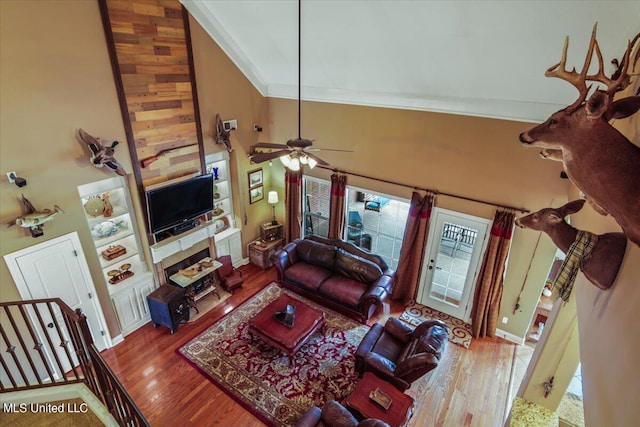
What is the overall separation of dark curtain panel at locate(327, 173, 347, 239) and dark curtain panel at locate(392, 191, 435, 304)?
1.31m

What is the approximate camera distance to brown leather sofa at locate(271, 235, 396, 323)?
5746mm

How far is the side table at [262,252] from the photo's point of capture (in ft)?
23.5

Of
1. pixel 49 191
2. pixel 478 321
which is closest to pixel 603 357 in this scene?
pixel 478 321

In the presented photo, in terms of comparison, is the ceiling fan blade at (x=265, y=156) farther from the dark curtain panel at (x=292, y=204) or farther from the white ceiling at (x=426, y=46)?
the dark curtain panel at (x=292, y=204)

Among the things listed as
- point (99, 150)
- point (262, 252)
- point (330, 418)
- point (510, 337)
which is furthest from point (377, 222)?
point (99, 150)

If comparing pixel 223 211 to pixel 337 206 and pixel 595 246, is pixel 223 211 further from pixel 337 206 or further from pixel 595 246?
pixel 595 246

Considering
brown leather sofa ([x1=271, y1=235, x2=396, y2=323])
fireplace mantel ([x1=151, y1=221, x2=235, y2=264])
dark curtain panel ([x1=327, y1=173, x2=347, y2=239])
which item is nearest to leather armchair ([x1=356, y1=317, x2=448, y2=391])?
brown leather sofa ([x1=271, y1=235, x2=396, y2=323])

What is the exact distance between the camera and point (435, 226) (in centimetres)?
566

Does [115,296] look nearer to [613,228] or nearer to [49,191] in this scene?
[49,191]

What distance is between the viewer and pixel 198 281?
20.4ft

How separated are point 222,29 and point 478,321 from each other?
631cm

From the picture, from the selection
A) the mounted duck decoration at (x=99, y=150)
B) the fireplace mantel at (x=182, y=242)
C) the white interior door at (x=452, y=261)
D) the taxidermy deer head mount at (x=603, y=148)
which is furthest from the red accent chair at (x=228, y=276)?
the taxidermy deer head mount at (x=603, y=148)

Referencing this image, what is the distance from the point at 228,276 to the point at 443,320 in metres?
4.07

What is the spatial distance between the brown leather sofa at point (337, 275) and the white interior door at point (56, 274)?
2977mm
